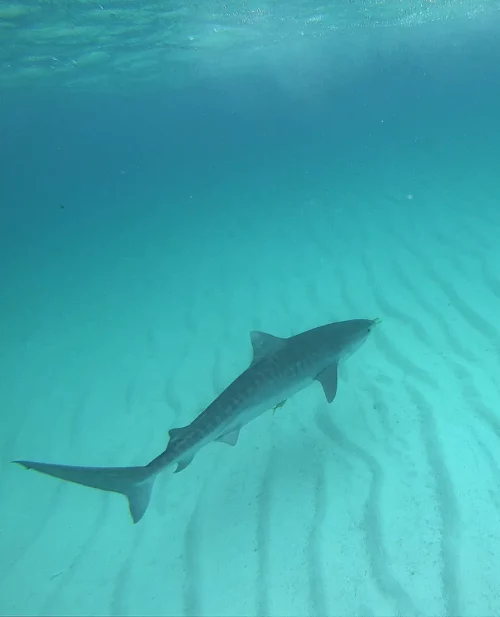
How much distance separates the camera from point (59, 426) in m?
6.48

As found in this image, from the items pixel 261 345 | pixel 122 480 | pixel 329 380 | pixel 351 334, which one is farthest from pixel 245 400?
pixel 351 334

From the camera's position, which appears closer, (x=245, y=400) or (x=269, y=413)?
(x=245, y=400)

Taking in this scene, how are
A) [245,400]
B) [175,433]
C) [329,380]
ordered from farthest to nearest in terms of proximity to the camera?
[329,380] < [245,400] < [175,433]

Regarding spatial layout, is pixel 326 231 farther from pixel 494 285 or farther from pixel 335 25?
pixel 335 25

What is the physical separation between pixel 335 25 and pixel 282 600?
3142 centimetres

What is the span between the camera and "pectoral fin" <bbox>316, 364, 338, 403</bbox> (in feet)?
14.3

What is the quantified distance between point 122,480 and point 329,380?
7.02 ft

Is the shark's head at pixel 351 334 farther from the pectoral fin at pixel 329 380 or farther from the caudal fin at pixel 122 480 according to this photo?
the caudal fin at pixel 122 480

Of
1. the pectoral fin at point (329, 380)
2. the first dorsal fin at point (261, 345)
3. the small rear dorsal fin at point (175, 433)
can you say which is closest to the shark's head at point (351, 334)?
the pectoral fin at point (329, 380)

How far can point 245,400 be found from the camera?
150 inches

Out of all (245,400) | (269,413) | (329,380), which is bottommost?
(269,413)

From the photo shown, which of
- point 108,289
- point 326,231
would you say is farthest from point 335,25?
point 108,289

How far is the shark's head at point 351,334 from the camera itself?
4551mm

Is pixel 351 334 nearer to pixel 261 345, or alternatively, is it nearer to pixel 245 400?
pixel 261 345
